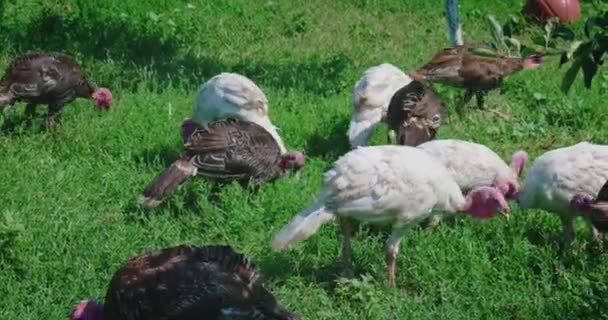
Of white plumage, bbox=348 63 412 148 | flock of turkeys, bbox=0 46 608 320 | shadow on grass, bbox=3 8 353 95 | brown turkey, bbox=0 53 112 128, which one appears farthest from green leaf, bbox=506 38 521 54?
shadow on grass, bbox=3 8 353 95

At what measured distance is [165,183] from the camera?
22.4 feet

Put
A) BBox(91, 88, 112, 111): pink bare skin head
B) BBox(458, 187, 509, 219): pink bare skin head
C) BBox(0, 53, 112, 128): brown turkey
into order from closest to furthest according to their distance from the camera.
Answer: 1. BBox(458, 187, 509, 219): pink bare skin head
2. BBox(0, 53, 112, 128): brown turkey
3. BBox(91, 88, 112, 111): pink bare skin head

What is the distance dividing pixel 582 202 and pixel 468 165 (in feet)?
3.26

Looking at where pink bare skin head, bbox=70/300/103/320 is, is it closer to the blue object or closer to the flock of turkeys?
the flock of turkeys

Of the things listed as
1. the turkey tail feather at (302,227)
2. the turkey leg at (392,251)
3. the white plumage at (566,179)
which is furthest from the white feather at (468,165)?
the turkey tail feather at (302,227)

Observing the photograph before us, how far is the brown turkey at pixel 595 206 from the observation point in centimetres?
582

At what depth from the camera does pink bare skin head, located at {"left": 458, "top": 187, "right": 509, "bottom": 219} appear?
21.0ft

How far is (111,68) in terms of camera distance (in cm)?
970

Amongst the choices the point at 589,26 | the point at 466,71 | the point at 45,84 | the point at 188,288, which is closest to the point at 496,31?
the point at 589,26

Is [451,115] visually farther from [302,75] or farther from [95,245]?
[95,245]

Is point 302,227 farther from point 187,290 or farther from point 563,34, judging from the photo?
point 563,34

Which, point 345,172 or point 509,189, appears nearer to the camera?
point 345,172

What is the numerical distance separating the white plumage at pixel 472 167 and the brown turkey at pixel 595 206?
667 mm

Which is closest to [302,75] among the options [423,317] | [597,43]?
[423,317]
